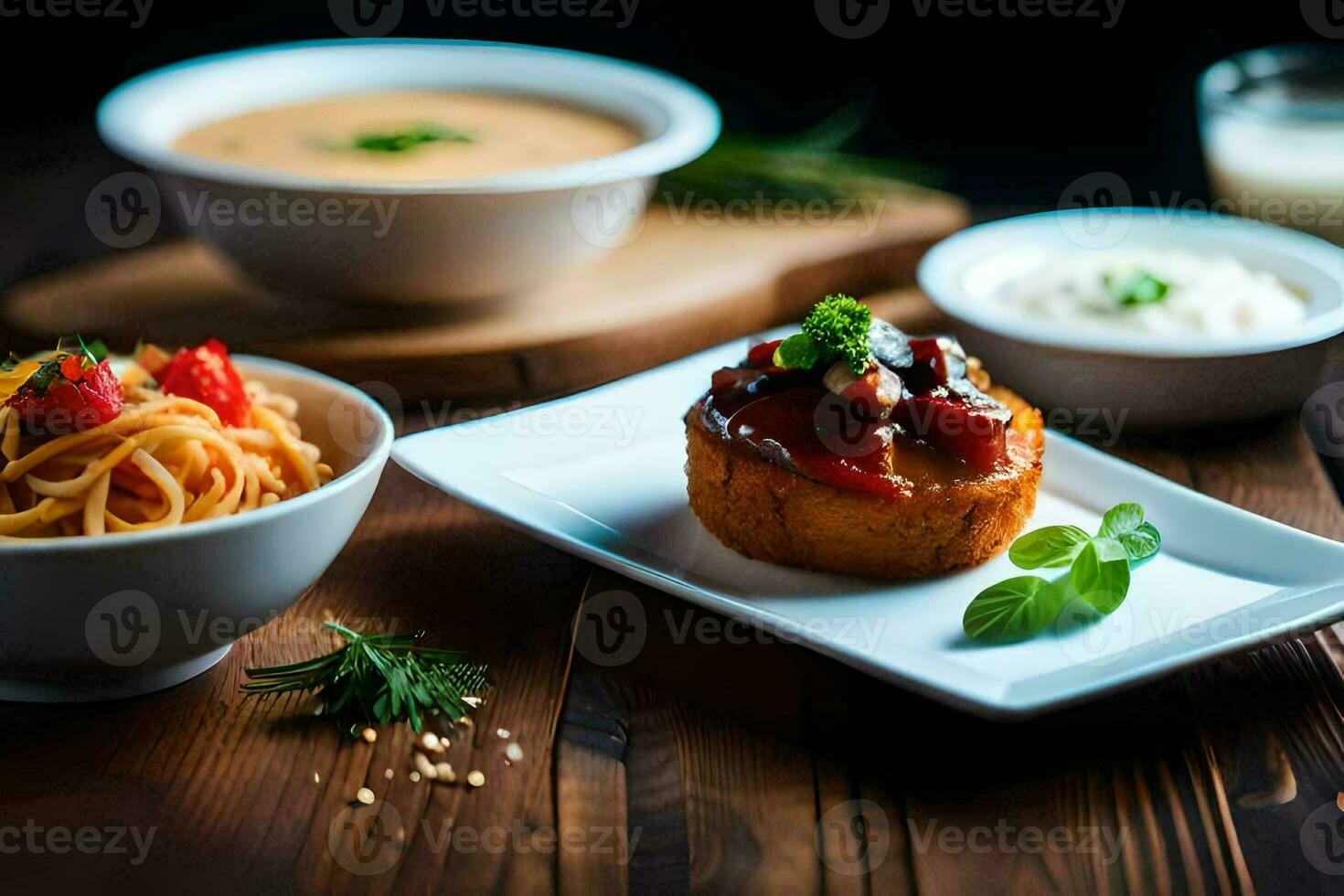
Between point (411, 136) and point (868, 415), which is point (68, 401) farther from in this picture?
point (411, 136)

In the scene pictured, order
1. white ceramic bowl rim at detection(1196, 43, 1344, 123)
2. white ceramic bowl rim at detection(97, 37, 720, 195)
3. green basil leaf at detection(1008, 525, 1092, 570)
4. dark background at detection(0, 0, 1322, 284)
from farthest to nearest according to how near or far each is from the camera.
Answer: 1. dark background at detection(0, 0, 1322, 284)
2. white ceramic bowl rim at detection(1196, 43, 1344, 123)
3. white ceramic bowl rim at detection(97, 37, 720, 195)
4. green basil leaf at detection(1008, 525, 1092, 570)

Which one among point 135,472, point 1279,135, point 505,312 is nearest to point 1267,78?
point 1279,135

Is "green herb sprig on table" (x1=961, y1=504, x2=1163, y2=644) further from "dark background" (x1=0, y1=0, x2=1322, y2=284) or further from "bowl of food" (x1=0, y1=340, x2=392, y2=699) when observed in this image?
"dark background" (x1=0, y1=0, x2=1322, y2=284)

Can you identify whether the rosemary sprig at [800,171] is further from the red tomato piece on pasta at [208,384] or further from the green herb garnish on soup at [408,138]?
the red tomato piece on pasta at [208,384]

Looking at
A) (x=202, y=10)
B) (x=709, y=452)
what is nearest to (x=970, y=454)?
(x=709, y=452)

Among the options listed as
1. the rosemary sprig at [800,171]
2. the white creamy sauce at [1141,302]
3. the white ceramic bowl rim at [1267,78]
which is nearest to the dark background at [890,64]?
the rosemary sprig at [800,171]

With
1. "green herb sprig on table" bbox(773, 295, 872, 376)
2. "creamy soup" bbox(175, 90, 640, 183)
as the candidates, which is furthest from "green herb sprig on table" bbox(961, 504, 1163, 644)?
"creamy soup" bbox(175, 90, 640, 183)

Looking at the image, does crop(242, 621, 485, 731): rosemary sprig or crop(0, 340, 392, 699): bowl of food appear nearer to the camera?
crop(0, 340, 392, 699): bowl of food
